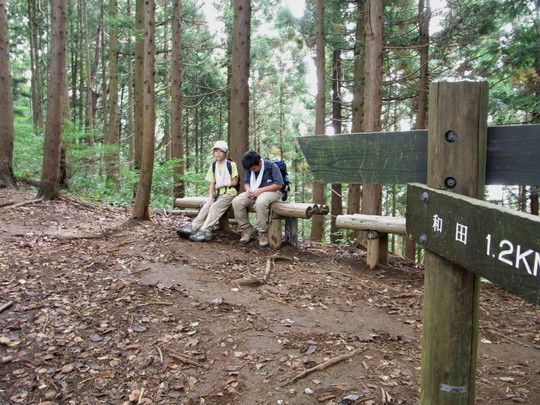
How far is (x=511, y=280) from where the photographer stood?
4.42 feet

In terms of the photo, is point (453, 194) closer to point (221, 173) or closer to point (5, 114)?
point (221, 173)

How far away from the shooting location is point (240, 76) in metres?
8.41

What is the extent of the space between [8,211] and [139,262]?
12.4ft

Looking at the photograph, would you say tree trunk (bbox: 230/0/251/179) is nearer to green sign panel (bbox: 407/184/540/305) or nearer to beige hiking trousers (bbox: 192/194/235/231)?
beige hiking trousers (bbox: 192/194/235/231)

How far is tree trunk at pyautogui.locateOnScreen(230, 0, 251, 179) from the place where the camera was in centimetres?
832

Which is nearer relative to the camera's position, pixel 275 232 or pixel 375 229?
pixel 375 229

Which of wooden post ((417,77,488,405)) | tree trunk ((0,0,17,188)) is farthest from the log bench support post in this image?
tree trunk ((0,0,17,188))

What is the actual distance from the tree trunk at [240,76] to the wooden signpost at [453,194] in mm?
6572

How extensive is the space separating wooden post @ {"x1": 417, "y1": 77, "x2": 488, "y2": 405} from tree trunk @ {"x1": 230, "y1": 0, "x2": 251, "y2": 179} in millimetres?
6825

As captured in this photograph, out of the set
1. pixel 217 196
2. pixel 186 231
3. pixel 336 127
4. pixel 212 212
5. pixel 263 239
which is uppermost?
pixel 336 127

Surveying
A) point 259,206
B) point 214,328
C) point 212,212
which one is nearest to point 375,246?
point 259,206

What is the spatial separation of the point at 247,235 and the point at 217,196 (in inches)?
36.1

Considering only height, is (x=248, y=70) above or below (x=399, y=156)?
above

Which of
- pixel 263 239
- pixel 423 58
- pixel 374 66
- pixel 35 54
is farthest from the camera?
pixel 35 54
